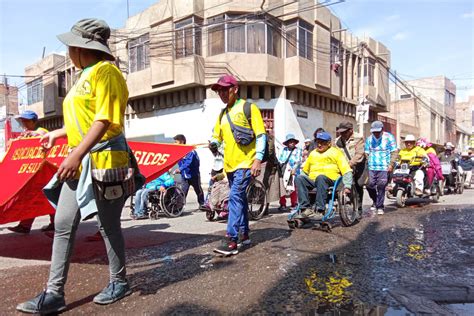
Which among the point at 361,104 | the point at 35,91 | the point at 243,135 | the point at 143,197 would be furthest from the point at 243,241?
the point at 35,91

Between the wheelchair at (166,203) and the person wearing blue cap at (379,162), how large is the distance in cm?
387

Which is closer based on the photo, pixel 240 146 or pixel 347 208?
pixel 240 146

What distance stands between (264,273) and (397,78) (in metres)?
28.0

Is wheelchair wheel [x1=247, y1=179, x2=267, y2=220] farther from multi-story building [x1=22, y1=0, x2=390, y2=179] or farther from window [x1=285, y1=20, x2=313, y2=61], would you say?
window [x1=285, y1=20, x2=313, y2=61]

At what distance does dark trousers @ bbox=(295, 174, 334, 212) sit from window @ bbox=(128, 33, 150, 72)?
56.1 ft

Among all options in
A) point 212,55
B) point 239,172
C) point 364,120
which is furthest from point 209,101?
point 239,172

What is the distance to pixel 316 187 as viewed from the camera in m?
5.93

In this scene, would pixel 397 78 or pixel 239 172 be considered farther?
pixel 397 78

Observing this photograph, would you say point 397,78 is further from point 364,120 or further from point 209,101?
point 209,101

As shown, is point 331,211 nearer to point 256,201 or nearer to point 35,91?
point 256,201

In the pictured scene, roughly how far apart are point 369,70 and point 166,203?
23.1 metres

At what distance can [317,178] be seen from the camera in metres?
5.91

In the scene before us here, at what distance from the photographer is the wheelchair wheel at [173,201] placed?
802cm

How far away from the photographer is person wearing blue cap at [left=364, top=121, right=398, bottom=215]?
7.80m
